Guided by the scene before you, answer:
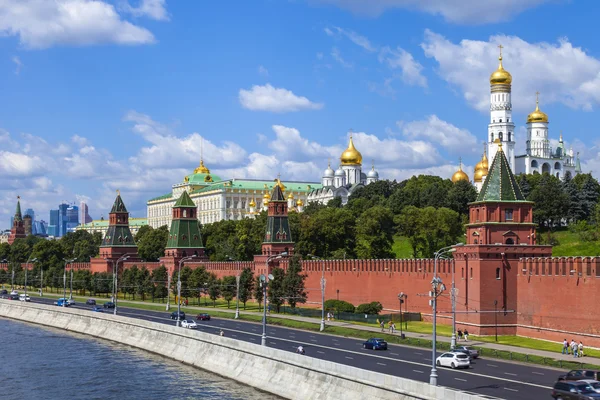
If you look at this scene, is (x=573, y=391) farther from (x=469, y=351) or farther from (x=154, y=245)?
(x=154, y=245)

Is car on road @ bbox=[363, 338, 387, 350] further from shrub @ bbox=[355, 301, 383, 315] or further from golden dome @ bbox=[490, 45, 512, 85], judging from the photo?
golden dome @ bbox=[490, 45, 512, 85]

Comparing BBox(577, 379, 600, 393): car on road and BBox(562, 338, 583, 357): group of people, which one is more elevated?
BBox(577, 379, 600, 393): car on road

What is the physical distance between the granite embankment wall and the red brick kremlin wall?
17.8 meters

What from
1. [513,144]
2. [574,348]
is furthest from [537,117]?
[574,348]

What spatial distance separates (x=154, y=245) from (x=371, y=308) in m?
75.5

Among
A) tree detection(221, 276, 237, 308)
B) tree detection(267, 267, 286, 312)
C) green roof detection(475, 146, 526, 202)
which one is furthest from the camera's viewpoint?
tree detection(221, 276, 237, 308)

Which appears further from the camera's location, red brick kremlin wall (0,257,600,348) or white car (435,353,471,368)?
red brick kremlin wall (0,257,600,348)

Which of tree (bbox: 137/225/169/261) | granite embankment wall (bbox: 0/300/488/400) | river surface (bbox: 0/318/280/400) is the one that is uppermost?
tree (bbox: 137/225/169/261)

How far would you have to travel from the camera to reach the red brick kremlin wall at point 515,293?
59.8m

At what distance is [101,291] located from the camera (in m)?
126

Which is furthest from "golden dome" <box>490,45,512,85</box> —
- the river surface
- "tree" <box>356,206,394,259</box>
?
the river surface

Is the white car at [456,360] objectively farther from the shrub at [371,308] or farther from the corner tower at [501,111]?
the corner tower at [501,111]

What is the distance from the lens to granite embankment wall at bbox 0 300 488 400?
127 ft

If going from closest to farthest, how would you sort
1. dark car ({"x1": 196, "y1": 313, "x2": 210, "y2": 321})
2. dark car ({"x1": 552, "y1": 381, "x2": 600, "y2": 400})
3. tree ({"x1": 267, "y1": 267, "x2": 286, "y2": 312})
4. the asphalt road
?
dark car ({"x1": 552, "y1": 381, "x2": 600, "y2": 400}), the asphalt road, dark car ({"x1": 196, "y1": 313, "x2": 210, "y2": 321}), tree ({"x1": 267, "y1": 267, "x2": 286, "y2": 312})
